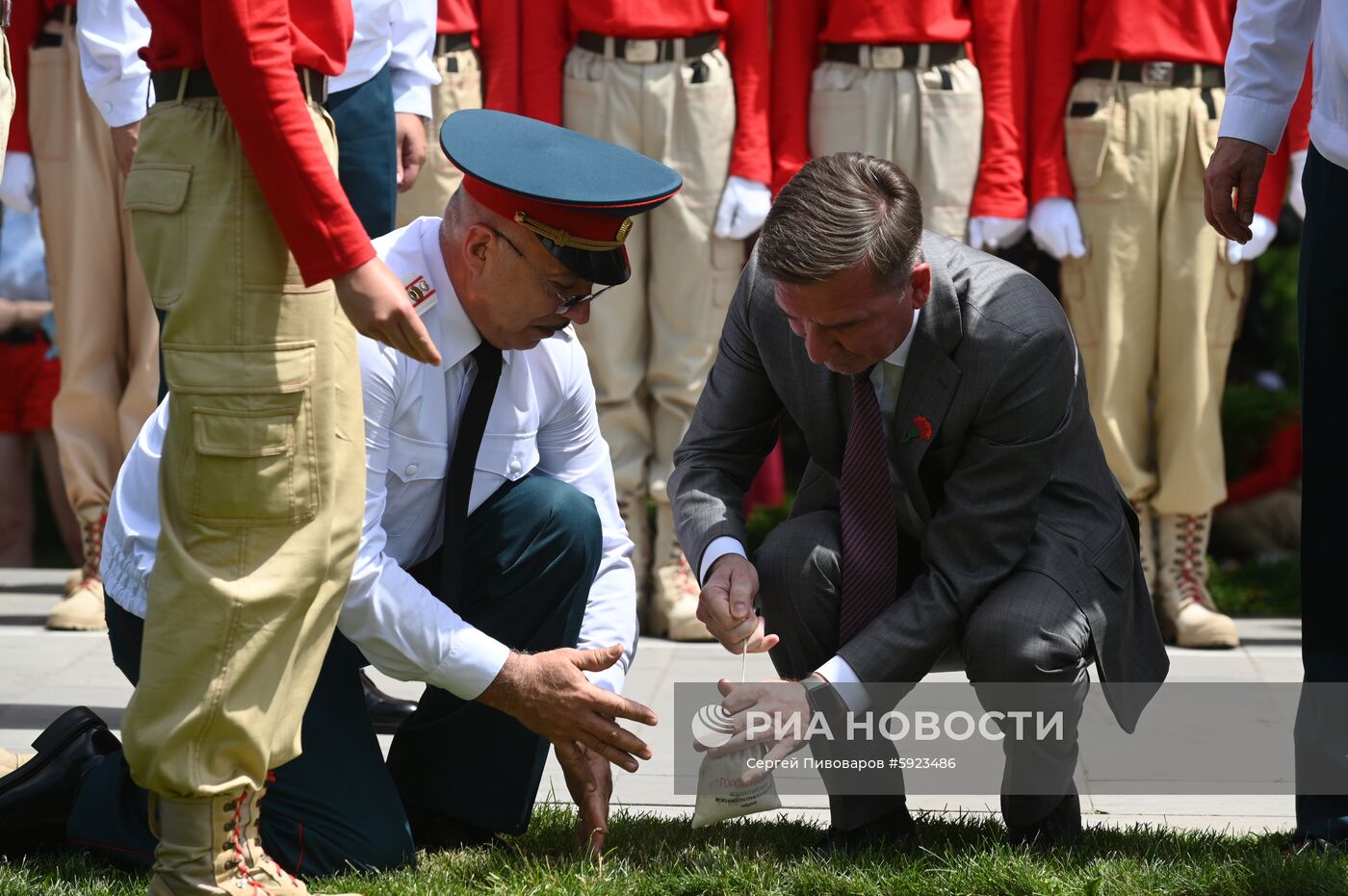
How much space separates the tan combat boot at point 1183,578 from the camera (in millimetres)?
5062

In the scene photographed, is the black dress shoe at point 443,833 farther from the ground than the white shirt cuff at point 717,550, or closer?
closer

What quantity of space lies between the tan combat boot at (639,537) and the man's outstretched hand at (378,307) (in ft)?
9.24

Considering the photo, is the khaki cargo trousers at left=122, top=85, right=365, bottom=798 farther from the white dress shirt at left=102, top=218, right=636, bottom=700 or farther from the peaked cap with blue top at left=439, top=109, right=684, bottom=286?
the peaked cap with blue top at left=439, top=109, right=684, bottom=286

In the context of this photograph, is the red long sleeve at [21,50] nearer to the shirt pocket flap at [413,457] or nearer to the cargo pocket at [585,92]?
the cargo pocket at [585,92]

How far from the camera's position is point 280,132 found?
2324 millimetres

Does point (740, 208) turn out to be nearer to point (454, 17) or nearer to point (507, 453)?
point (454, 17)

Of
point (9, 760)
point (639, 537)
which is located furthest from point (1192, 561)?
point (9, 760)

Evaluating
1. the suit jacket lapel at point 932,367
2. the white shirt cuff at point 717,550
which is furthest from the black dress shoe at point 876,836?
the suit jacket lapel at point 932,367

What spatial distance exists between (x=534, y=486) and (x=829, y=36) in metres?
2.34

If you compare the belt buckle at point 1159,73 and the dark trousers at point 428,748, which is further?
the belt buckle at point 1159,73

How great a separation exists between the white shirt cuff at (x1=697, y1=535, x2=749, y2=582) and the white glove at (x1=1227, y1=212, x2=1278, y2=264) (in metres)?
2.40

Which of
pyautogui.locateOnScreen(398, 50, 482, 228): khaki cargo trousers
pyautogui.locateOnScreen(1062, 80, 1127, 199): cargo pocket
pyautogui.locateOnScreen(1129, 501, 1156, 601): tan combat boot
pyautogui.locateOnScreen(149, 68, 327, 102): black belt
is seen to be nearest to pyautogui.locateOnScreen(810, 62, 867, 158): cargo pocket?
pyautogui.locateOnScreen(1062, 80, 1127, 199): cargo pocket

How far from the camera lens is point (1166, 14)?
503 cm

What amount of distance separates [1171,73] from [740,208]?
4.18ft
